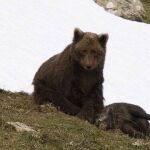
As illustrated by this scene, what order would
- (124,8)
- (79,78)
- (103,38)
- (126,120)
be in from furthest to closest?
1. (124,8)
2. (79,78)
3. (103,38)
4. (126,120)

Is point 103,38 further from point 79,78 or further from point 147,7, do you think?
point 147,7

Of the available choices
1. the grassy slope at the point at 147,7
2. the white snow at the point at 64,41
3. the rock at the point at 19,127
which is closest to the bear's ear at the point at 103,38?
the rock at the point at 19,127

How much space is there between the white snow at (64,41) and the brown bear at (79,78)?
189 inches

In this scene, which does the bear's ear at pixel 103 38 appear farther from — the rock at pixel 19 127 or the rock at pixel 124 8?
the rock at pixel 124 8

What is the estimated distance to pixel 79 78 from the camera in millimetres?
13586

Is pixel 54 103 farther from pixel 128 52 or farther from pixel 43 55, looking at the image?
pixel 128 52

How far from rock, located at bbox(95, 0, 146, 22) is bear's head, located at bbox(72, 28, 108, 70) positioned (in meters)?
22.4

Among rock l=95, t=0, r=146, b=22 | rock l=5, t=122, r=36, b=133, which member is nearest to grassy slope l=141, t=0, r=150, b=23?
rock l=95, t=0, r=146, b=22

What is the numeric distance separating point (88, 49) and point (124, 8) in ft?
75.3

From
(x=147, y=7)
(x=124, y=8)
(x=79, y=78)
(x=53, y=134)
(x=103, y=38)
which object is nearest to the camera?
(x=53, y=134)

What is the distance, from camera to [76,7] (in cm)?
3394

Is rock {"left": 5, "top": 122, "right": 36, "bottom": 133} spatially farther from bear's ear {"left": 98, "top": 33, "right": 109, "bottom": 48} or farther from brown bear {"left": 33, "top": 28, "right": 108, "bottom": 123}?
bear's ear {"left": 98, "top": 33, "right": 109, "bottom": 48}

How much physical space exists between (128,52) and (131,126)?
53.3 feet

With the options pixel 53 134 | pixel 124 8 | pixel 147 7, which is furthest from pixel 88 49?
pixel 147 7
